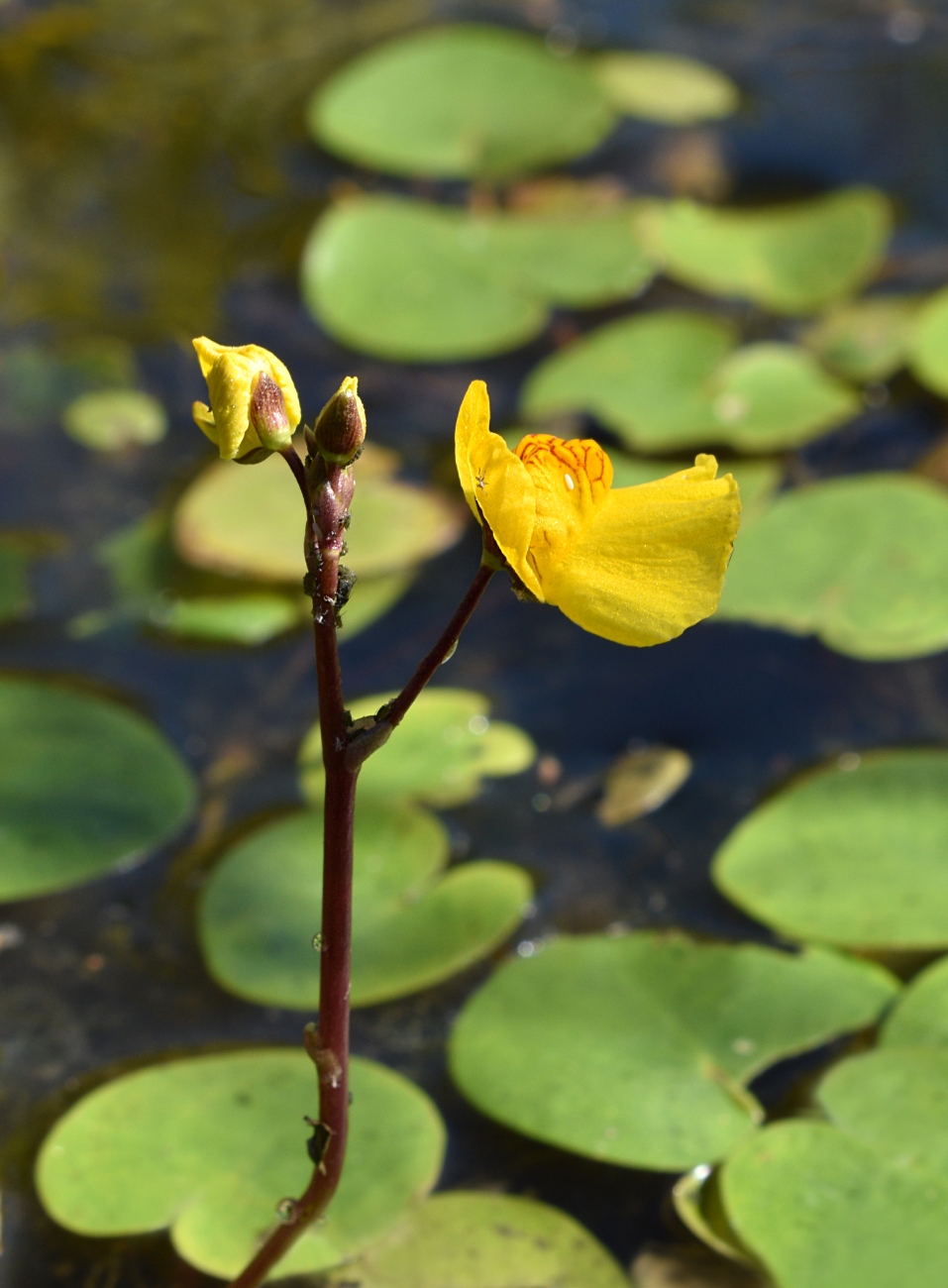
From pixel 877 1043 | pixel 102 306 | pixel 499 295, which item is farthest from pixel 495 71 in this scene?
pixel 877 1043

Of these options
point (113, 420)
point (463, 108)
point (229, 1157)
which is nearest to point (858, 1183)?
point (229, 1157)

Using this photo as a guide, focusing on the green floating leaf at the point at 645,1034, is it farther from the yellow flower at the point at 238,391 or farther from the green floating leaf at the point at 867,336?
the green floating leaf at the point at 867,336

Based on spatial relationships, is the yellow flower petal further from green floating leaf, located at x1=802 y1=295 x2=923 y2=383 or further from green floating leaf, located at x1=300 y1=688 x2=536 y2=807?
green floating leaf, located at x1=802 y1=295 x2=923 y2=383

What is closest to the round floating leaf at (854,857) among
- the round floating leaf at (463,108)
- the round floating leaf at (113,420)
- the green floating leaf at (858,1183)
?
the green floating leaf at (858,1183)

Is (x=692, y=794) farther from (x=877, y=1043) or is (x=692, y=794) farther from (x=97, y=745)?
(x=97, y=745)

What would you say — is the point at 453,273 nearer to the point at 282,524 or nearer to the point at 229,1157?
the point at 282,524

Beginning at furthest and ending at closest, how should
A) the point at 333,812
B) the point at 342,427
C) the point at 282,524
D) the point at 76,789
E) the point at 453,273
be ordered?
the point at 453,273 → the point at 282,524 → the point at 76,789 → the point at 333,812 → the point at 342,427
